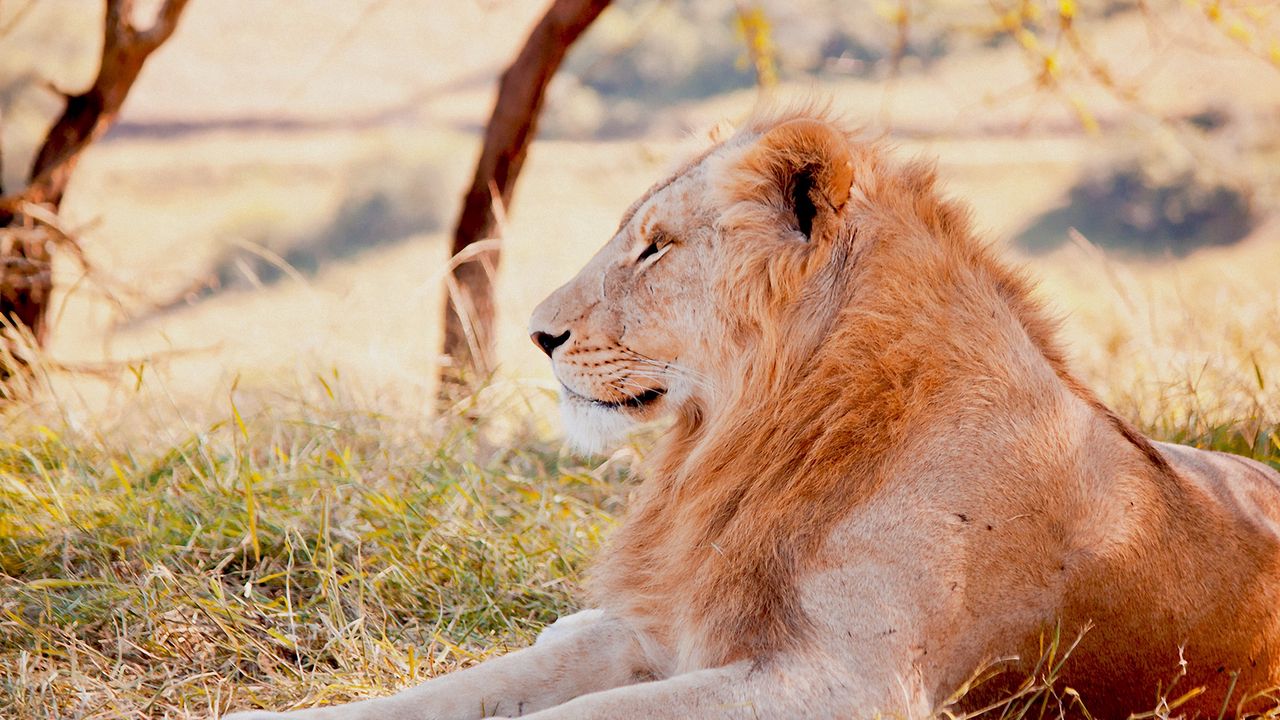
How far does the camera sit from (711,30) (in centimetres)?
2269

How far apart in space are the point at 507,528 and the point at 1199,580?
201 cm

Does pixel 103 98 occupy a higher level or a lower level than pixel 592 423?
higher

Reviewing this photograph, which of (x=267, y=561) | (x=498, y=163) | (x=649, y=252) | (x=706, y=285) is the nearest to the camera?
(x=706, y=285)

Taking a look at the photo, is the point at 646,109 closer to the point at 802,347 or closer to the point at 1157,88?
the point at 1157,88

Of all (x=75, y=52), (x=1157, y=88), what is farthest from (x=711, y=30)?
(x=75, y=52)

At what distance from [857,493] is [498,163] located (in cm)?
399

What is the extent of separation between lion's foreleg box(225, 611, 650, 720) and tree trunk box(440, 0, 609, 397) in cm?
276

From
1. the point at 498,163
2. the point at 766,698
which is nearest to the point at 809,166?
the point at 766,698

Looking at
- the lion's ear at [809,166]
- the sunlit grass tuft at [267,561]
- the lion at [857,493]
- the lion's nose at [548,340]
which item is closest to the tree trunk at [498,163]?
the sunlit grass tuft at [267,561]

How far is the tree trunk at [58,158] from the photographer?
183 inches

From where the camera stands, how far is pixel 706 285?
2.57m

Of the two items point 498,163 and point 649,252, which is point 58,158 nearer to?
point 498,163

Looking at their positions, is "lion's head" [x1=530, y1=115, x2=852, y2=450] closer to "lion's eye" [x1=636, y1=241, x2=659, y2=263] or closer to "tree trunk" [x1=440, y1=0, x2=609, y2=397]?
"lion's eye" [x1=636, y1=241, x2=659, y2=263]

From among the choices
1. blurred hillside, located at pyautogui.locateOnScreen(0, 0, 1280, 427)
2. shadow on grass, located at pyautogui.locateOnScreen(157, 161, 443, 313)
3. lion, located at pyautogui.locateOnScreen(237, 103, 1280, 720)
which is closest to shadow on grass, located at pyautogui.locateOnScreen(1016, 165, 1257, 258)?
blurred hillside, located at pyautogui.locateOnScreen(0, 0, 1280, 427)
